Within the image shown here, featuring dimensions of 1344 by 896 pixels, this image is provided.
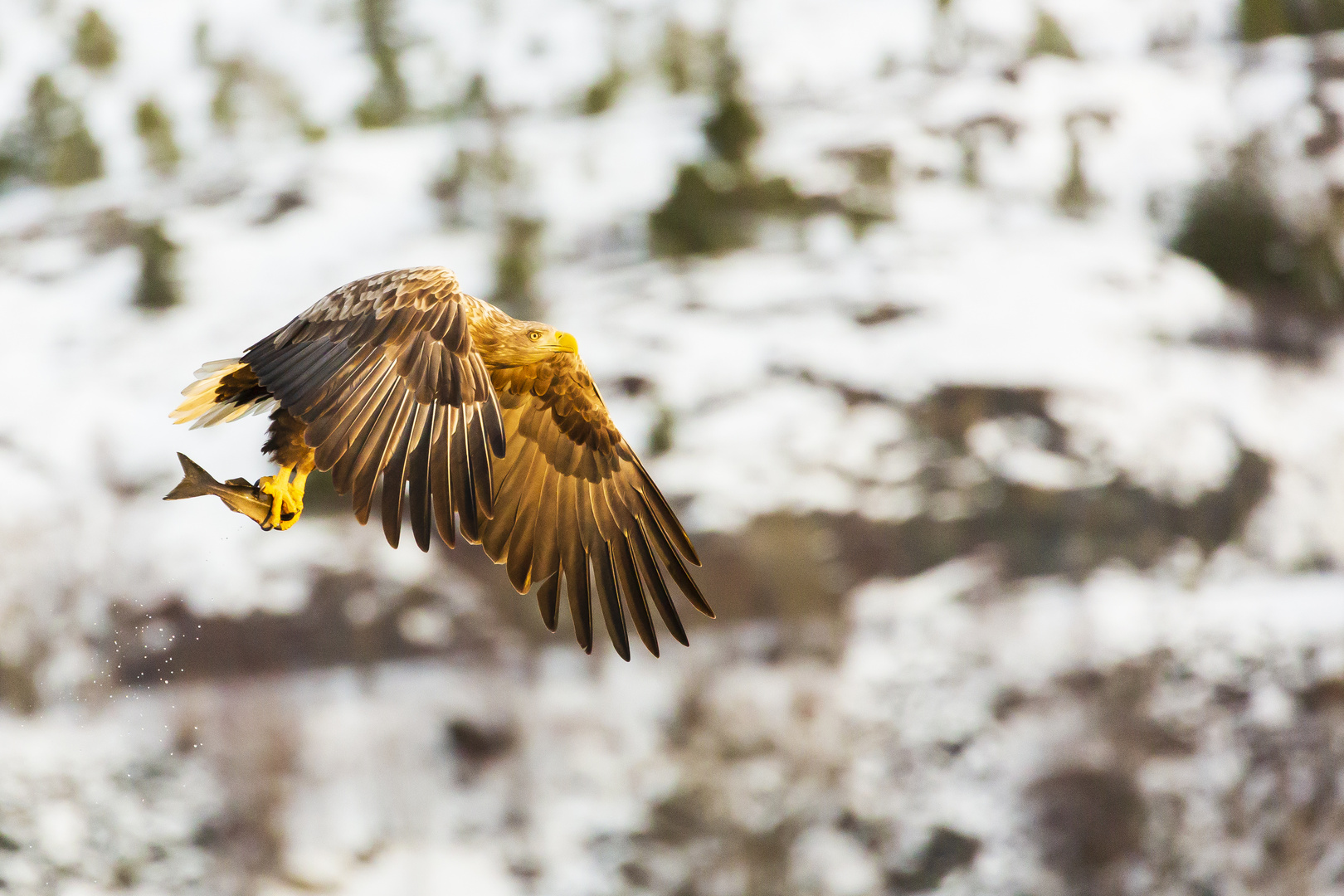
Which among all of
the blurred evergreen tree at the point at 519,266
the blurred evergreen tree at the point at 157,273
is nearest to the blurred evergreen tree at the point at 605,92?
the blurred evergreen tree at the point at 519,266

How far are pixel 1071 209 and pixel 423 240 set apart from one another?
7.01 meters

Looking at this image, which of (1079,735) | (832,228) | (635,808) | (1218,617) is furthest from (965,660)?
(832,228)

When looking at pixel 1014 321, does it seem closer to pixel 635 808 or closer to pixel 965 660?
pixel 965 660

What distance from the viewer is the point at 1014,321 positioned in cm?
1409

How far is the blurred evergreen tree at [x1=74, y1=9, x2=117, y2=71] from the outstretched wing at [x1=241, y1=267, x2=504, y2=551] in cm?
1356

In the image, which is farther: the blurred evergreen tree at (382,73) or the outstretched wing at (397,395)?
the blurred evergreen tree at (382,73)

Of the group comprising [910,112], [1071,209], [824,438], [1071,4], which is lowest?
[824,438]

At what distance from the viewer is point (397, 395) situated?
3.29 meters

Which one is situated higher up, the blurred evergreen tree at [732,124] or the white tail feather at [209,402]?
the white tail feather at [209,402]

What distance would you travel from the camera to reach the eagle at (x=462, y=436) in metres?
3.18

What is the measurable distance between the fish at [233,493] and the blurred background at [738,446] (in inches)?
348

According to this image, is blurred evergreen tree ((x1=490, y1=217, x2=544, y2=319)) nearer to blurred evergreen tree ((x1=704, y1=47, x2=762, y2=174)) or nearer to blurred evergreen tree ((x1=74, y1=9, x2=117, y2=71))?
blurred evergreen tree ((x1=704, y1=47, x2=762, y2=174))

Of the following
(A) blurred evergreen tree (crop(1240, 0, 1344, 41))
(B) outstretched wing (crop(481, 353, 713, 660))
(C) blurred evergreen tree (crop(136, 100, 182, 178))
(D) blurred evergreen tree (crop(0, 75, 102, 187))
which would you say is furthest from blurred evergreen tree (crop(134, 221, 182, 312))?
(A) blurred evergreen tree (crop(1240, 0, 1344, 41))

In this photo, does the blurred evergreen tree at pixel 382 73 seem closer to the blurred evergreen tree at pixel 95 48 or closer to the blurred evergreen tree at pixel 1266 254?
the blurred evergreen tree at pixel 95 48
